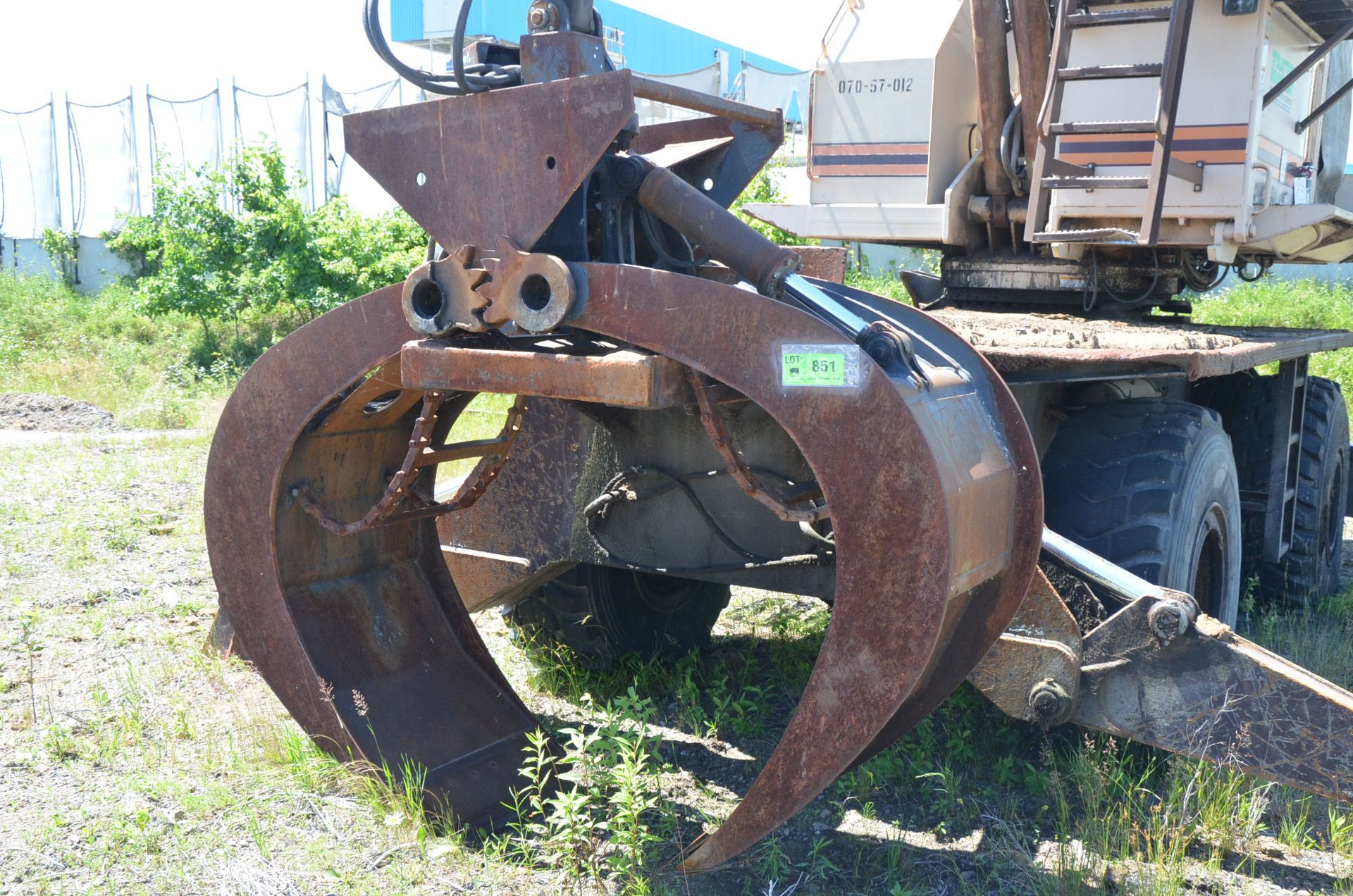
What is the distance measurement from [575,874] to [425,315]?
135cm

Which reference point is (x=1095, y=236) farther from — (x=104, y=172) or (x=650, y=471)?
(x=104, y=172)

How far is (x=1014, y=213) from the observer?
17.1 ft

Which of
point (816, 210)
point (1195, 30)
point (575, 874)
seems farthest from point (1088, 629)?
point (816, 210)

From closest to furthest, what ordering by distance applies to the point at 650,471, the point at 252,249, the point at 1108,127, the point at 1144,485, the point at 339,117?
1. the point at 1144,485
2. the point at 650,471
3. the point at 1108,127
4. the point at 252,249
5. the point at 339,117

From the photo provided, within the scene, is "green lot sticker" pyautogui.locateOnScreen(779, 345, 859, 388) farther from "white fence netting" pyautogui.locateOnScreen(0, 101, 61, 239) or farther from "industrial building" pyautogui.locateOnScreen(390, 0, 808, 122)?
"white fence netting" pyautogui.locateOnScreen(0, 101, 61, 239)

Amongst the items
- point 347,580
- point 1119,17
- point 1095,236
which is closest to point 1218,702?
point 1095,236

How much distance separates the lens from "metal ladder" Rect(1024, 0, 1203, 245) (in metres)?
4.18

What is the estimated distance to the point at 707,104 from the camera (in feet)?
9.19

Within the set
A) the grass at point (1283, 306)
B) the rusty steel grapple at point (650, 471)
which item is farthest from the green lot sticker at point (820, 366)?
the grass at point (1283, 306)

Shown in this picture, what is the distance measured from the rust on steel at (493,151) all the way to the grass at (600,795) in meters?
1.25

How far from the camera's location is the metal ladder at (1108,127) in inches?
165

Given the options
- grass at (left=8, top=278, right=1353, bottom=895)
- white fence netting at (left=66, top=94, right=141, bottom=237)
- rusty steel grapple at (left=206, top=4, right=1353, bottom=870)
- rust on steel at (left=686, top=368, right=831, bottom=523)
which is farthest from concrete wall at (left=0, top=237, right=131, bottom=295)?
rust on steel at (left=686, top=368, right=831, bottom=523)

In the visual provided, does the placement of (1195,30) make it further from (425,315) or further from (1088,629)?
(425,315)

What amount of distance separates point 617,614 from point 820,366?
2.29 m
